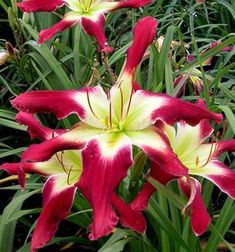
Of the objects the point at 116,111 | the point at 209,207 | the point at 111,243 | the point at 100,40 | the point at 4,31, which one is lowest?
the point at 4,31

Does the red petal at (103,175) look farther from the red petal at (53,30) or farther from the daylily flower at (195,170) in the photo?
the red petal at (53,30)

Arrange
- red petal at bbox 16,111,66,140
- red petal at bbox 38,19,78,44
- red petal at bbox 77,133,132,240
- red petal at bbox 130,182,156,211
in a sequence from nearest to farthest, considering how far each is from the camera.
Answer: red petal at bbox 77,133,132,240 < red petal at bbox 130,182,156,211 < red petal at bbox 16,111,66,140 < red petal at bbox 38,19,78,44

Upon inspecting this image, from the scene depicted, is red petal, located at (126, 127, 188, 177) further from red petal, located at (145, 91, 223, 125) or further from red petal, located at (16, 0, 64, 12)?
red petal, located at (16, 0, 64, 12)

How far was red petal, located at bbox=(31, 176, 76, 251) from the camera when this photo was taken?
1.10 metres

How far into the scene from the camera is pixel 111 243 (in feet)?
4.48

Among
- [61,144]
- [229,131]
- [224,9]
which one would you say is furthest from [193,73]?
[224,9]

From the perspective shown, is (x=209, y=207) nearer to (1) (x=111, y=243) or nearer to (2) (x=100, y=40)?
(1) (x=111, y=243)

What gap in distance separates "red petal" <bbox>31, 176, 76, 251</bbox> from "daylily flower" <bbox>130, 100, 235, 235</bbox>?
0.11 meters

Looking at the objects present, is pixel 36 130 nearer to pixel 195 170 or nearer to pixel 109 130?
pixel 109 130

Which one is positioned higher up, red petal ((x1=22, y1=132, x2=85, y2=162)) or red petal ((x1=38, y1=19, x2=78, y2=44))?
red petal ((x1=22, y1=132, x2=85, y2=162))

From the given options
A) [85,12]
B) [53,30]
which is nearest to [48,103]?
[53,30]

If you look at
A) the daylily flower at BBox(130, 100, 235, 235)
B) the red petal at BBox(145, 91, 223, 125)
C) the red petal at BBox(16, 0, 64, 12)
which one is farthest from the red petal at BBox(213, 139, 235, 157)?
the red petal at BBox(16, 0, 64, 12)

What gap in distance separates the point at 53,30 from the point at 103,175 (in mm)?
668

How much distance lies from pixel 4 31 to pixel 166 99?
1.77 metres
